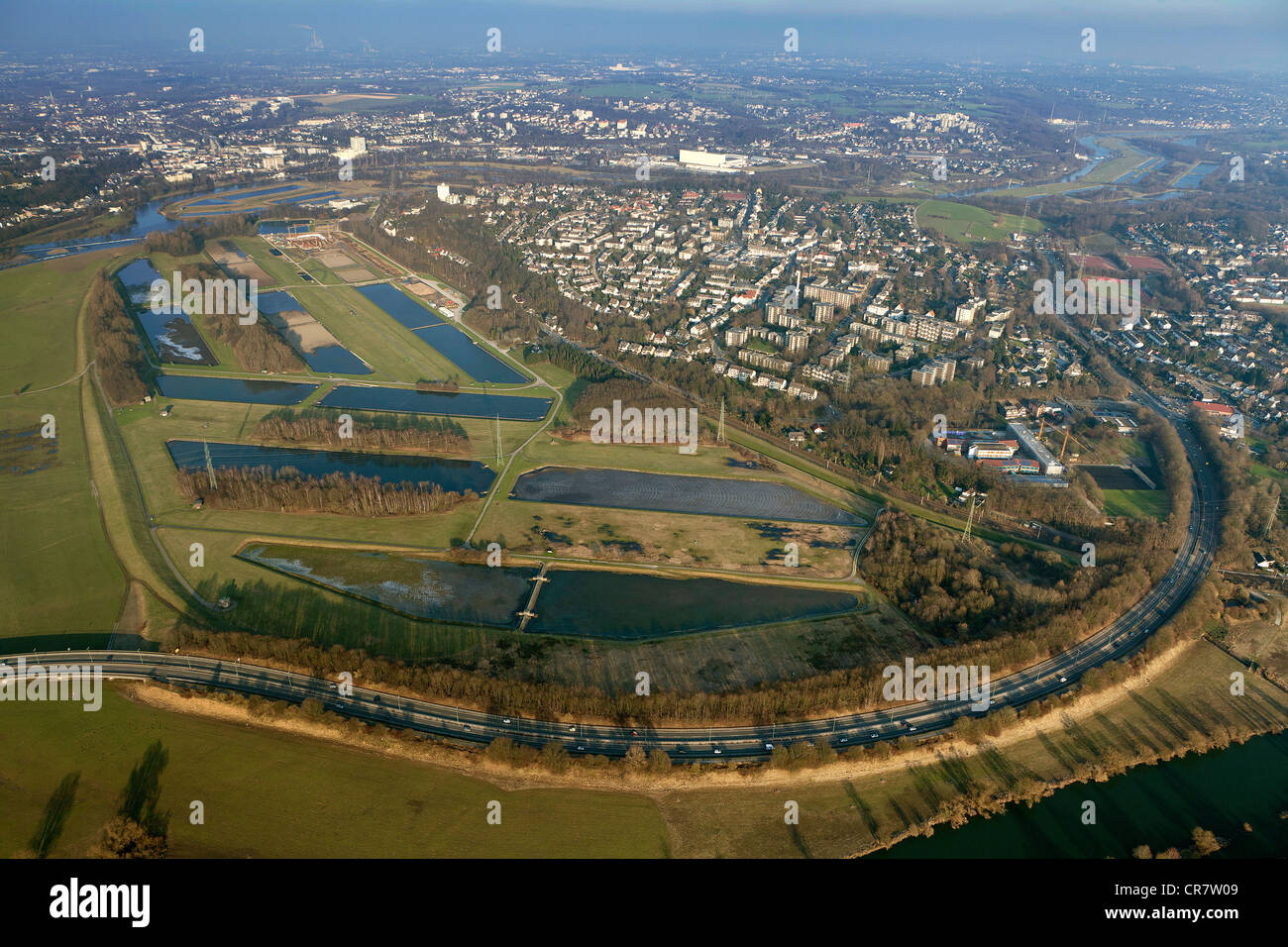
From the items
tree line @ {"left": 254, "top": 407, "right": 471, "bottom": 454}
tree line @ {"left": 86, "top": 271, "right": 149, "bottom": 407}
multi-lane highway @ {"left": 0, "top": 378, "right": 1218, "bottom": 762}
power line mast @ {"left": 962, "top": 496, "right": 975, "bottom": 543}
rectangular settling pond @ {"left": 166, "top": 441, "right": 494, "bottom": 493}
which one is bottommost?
multi-lane highway @ {"left": 0, "top": 378, "right": 1218, "bottom": 762}

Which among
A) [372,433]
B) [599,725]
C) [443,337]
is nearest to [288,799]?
[599,725]

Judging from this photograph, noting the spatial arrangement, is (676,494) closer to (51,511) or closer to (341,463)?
(341,463)

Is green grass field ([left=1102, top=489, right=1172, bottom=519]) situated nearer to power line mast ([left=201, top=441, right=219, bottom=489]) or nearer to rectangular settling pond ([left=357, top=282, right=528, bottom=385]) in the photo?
rectangular settling pond ([left=357, top=282, right=528, bottom=385])

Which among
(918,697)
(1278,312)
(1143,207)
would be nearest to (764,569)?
(918,697)

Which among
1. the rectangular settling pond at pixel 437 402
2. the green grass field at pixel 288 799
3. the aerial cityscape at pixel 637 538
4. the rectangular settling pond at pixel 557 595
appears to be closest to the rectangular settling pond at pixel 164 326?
the aerial cityscape at pixel 637 538

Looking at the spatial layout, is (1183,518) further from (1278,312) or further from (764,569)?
(1278,312)

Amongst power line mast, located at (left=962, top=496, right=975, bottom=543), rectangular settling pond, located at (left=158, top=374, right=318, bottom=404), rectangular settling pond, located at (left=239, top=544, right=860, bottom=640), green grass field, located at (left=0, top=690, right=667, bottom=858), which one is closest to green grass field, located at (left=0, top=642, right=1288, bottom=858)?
green grass field, located at (left=0, top=690, right=667, bottom=858)
